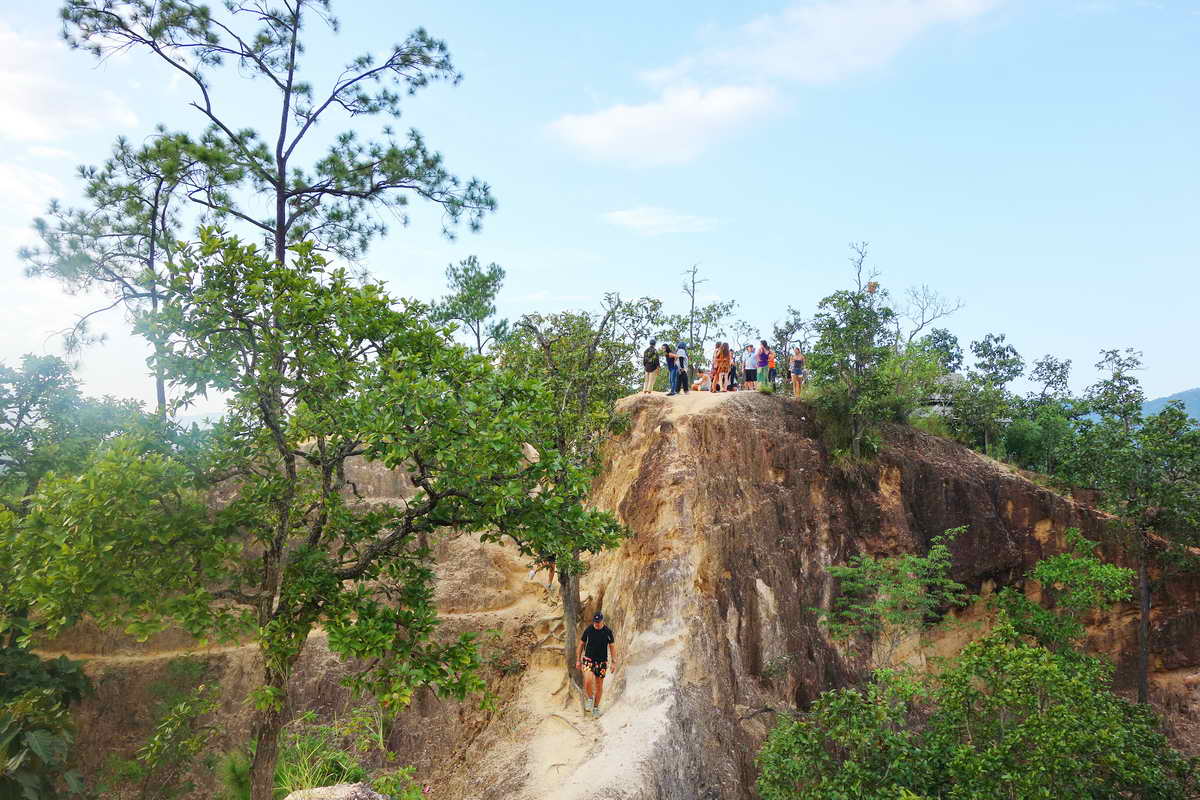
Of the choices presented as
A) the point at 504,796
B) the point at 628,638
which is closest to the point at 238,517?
the point at 504,796

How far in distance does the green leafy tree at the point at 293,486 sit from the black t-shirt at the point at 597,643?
4920mm

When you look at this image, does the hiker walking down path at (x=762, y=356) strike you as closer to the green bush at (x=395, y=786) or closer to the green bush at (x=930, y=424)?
the green bush at (x=930, y=424)

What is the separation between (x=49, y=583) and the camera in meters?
7.20

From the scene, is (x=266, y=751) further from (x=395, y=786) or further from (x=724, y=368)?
(x=724, y=368)

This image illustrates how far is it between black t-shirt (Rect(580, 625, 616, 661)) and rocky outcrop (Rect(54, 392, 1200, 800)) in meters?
0.89

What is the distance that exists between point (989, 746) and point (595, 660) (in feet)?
22.1

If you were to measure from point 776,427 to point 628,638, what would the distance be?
7471 millimetres

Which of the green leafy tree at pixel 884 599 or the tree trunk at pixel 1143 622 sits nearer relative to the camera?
the green leafy tree at pixel 884 599

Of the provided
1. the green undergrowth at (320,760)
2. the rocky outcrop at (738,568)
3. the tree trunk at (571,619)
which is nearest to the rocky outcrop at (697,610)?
the rocky outcrop at (738,568)

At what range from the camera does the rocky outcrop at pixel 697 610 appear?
43.0 feet

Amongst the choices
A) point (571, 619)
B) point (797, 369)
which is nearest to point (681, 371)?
point (797, 369)

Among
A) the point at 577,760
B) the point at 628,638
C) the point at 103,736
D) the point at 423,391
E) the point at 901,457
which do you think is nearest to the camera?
the point at 423,391

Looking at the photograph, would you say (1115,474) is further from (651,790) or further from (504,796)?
(504,796)

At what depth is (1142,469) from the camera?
720 inches
